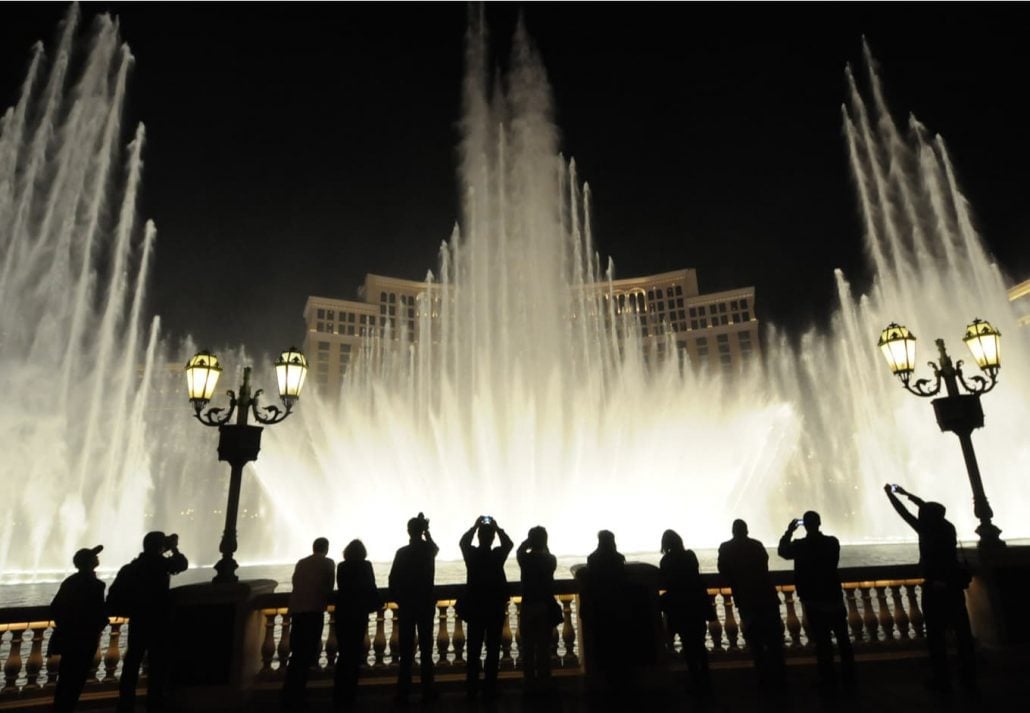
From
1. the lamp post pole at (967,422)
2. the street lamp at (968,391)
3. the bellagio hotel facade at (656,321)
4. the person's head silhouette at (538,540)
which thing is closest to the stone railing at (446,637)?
the person's head silhouette at (538,540)

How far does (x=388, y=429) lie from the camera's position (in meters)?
33.3

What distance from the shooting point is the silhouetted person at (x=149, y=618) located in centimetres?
574

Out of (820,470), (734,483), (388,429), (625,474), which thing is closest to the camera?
(625,474)

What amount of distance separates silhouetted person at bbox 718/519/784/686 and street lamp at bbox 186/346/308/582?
563 centimetres

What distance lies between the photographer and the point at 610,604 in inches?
231

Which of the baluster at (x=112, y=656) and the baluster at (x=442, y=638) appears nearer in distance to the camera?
the baluster at (x=112, y=656)

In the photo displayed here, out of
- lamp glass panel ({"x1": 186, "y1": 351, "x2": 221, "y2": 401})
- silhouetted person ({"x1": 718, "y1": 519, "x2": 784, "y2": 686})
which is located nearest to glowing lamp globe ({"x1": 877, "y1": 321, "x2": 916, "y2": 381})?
silhouetted person ({"x1": 718, "y1": 519, "x2": 784, "y2": 686})

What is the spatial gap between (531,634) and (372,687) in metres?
1.91

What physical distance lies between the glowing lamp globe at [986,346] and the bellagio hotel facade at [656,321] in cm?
7849

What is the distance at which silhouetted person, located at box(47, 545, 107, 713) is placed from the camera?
5426 millimetres

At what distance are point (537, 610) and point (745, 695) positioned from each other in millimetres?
2229

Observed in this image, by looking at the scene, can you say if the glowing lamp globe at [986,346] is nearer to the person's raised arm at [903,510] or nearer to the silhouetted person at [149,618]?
the person's raised arm at [903,510]

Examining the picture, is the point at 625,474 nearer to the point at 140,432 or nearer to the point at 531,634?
the point at 531,634

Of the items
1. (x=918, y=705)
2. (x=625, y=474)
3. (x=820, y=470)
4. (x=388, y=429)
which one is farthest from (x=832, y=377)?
(x=918, y=705)
